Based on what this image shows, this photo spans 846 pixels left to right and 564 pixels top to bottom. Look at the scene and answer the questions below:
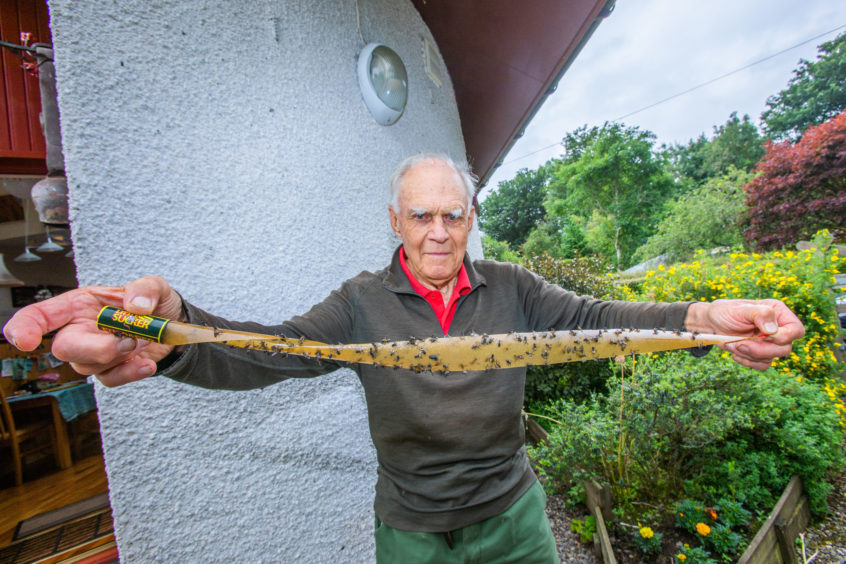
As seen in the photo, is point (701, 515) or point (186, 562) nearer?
point (186, 562)

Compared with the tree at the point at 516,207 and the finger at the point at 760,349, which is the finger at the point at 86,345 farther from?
the tree at the point at 516,207

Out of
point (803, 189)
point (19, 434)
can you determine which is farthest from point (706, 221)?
point (19, 434)

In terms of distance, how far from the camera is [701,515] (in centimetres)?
263

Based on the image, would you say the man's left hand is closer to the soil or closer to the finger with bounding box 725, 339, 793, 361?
the finger with bounding box 725, 339, 793, 361

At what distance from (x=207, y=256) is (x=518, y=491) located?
1791 millimetres

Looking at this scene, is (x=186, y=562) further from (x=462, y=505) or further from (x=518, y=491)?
(x=518, y=491)

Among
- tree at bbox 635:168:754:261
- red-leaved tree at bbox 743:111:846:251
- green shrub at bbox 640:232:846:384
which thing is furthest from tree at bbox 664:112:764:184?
green shrub at bbox 640:232:846:384

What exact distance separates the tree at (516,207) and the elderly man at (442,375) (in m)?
51.3

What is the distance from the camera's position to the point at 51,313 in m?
0.89

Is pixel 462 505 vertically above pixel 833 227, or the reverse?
pixel 833 227

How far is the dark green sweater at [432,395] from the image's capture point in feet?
4.69

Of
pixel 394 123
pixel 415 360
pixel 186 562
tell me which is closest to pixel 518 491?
pixel 415 360

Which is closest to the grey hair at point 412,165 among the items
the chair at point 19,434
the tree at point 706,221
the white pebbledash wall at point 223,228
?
the white pebbledash wall at point 223,228

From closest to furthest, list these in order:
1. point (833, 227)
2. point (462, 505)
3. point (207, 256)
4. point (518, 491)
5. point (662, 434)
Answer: point (462, 505) < point (518, 491) < point (207, 256) < point (662, 434) < point (833, 227)
